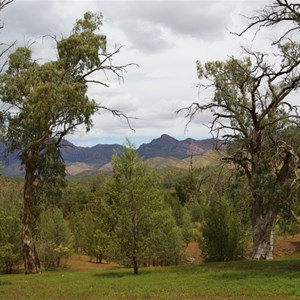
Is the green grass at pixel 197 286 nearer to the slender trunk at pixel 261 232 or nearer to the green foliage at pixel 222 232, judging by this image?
the slender trunk at pixel 261 232

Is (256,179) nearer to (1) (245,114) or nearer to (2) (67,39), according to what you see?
(1) (245,114)

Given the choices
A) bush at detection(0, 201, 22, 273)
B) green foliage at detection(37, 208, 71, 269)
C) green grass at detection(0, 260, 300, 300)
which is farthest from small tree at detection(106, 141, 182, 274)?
green foliage at detection(37, 208, 71, 269)

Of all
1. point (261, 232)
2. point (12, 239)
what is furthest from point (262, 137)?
point (12, 239)

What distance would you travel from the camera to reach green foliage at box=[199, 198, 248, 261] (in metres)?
33.6

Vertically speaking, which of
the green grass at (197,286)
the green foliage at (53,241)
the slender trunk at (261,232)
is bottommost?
the green foliage at (53,241)

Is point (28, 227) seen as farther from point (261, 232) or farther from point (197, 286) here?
point (261, 232)

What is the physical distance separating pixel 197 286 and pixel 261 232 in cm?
857

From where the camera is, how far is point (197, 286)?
17.8 m

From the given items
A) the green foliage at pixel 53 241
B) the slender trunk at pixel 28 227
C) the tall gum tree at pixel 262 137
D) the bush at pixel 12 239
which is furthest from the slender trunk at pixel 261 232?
the bush at pixel 12 239

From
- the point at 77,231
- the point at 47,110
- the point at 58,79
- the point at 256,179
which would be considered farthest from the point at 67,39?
the point at 77,231

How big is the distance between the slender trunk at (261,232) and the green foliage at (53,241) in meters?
24.6

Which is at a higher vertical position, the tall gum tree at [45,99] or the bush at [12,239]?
the tall gum tree at [45,99]

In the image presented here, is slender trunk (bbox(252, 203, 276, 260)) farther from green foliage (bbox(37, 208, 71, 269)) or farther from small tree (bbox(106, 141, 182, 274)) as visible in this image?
green foliage (bbox(37, 208, 71, 269))

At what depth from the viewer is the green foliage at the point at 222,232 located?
1324 inches
